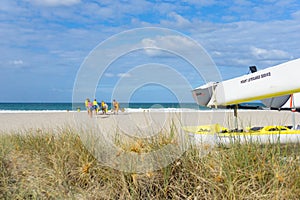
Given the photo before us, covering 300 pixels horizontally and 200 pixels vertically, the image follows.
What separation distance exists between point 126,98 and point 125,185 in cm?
243

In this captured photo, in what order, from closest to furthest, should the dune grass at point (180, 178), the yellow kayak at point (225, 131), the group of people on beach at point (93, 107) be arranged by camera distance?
the dune grass at point (180, 178) < the yellow kayak at point (225, 131) < the group of people on beach at point (93, 107)

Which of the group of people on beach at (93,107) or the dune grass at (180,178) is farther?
the group of people on beach at (93,107)

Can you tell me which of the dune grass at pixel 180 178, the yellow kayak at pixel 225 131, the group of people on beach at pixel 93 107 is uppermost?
the group of people on beach at pixel 93 107

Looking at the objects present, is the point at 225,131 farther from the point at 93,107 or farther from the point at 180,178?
the point at 180,178

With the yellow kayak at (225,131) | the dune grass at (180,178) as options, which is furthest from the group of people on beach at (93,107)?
the yellow kayak at (225,131)

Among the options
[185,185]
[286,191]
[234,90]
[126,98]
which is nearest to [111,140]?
[126,98]

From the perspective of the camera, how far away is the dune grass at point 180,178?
13.0 feet

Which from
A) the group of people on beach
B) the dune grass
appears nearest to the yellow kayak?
the dune grass

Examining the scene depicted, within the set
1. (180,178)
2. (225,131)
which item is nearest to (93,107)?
(180,178)

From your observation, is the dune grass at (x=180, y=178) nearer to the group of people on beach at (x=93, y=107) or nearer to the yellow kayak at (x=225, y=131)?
the yellow kayak at (x=225, y=131)

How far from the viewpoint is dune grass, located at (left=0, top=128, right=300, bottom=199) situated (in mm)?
3961

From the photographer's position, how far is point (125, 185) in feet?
13.6

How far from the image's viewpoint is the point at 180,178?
4.32 m

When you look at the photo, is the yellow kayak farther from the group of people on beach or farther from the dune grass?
the group of people on beach
